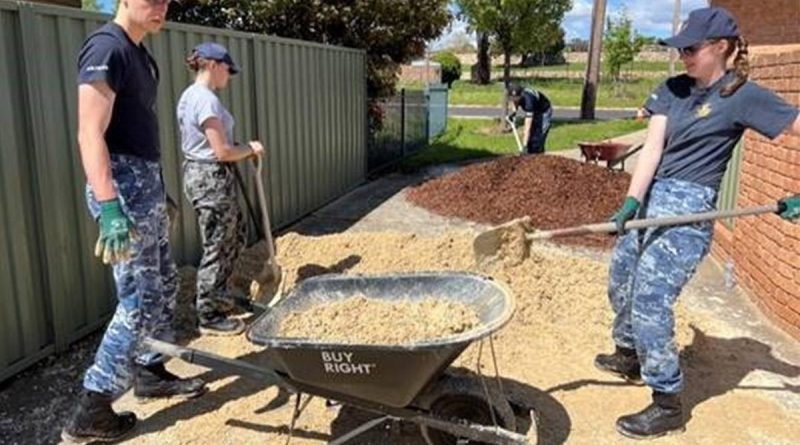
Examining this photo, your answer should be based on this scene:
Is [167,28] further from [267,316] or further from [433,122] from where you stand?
[433,122]

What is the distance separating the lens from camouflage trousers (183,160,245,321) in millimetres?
4453

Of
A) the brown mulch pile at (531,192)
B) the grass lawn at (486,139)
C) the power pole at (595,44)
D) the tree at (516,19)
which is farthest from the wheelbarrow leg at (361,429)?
the tree at (516,19)

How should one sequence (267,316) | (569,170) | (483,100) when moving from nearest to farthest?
(267,316), (569,170), (483,100)

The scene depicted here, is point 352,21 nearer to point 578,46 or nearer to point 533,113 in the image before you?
point 533,113

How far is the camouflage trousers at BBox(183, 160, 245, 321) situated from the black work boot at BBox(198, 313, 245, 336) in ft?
0.07

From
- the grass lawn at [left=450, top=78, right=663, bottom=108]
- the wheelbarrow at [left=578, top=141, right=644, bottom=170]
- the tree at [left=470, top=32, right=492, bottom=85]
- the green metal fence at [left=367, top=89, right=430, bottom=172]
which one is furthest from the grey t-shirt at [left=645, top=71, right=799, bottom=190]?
the tree at [left=470, top=32, right=492, bottom=85]

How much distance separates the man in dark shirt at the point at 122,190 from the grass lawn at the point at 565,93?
2722 centimetres

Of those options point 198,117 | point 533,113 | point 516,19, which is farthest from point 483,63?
point 198,117

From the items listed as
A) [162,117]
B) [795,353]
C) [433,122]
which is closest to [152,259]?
[162,117]

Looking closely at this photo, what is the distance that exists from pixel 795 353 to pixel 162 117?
4.75 meters

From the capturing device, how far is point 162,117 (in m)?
5.41

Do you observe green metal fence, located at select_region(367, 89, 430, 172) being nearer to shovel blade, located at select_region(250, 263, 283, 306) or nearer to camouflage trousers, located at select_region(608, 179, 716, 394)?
shovel blade, located at select_region(250, 263, 283, 306)

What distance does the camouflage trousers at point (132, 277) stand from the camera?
324 cm

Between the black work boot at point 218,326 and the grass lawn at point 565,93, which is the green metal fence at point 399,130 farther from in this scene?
the grass lawn at point 565,93
